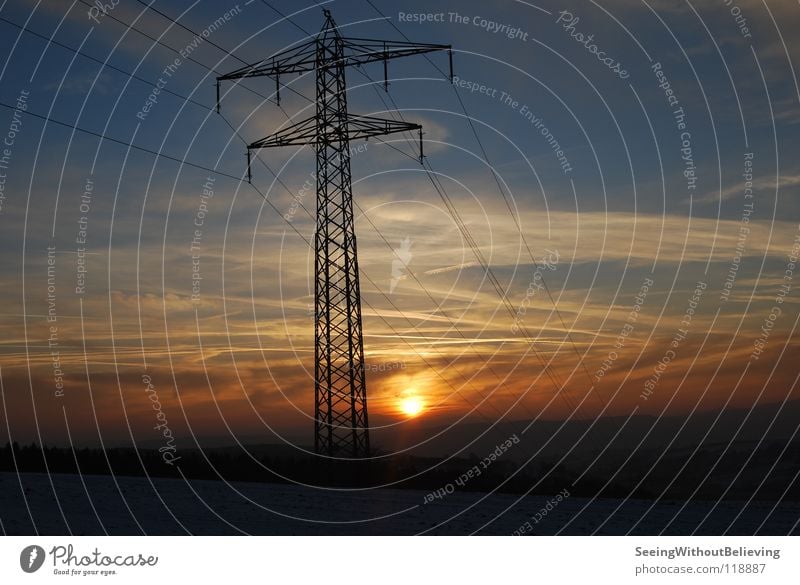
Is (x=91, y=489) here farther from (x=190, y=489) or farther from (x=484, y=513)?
(x=484, y=513)
